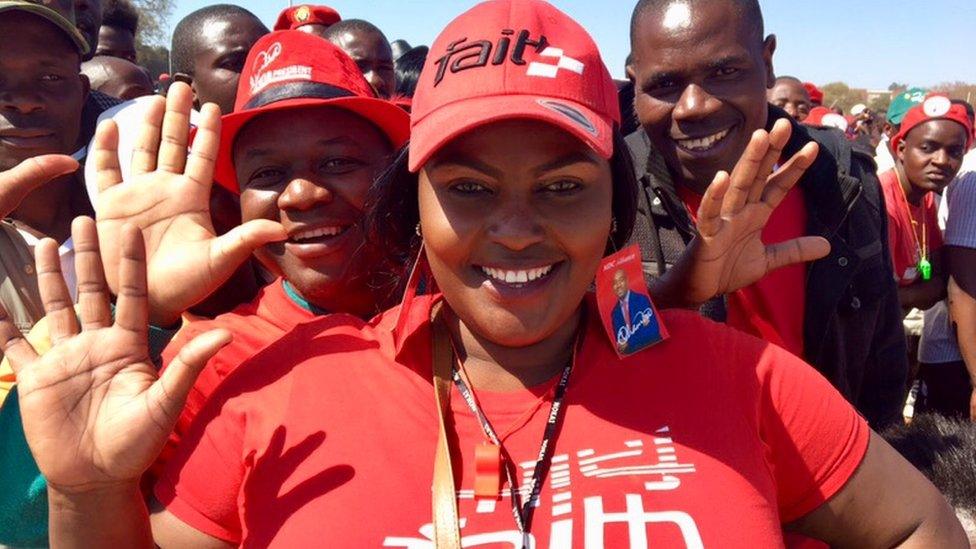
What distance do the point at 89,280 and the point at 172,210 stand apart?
308mm

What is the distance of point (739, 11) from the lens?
277 centimetres

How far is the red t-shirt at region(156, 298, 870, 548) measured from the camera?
1.44 m

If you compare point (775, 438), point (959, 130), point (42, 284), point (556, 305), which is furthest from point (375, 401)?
point (959, 130)

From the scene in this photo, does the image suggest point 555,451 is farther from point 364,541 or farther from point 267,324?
point 267,324

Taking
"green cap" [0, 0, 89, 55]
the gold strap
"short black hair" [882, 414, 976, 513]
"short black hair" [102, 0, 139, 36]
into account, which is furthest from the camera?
"short black hair" [102, 0, 139, 36]

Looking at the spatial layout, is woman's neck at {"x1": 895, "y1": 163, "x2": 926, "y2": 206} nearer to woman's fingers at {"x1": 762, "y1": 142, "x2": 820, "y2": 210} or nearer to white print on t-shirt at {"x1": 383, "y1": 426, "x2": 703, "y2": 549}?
woman's fingers at {"x1": 762, "y1": 142, "x2": 820, "y2": 210}

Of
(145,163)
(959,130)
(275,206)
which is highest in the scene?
(145,163)

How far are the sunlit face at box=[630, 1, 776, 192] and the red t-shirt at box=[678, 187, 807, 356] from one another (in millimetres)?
209

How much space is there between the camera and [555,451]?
1528 millimetres

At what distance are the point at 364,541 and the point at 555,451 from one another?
0.36 metres

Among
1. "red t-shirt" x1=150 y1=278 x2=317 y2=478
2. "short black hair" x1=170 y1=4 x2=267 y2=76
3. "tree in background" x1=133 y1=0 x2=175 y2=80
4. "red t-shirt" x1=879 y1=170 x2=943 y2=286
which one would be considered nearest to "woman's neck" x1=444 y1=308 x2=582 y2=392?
"red t-shirt" x1=150 y1=278 x2=317 y2=478

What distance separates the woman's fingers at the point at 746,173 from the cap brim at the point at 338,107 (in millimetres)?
789

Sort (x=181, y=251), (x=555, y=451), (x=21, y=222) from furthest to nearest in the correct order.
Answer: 1. (x=21, y=222)
2. (x=181, y=251)
3. (x=555, y=451)

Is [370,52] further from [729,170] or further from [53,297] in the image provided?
[53,297]
